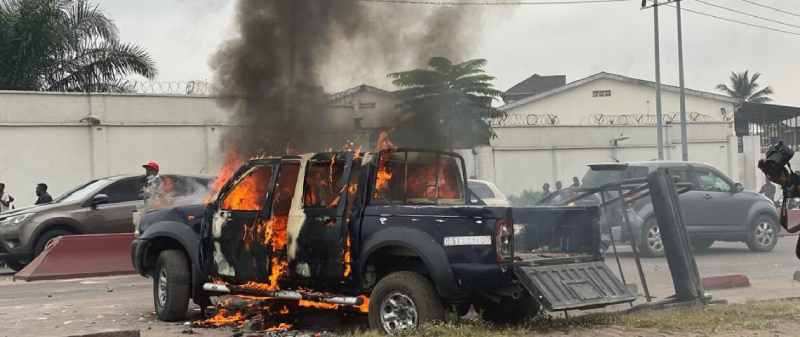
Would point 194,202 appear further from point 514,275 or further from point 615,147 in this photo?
point 615,147

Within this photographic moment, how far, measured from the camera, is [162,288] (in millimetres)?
10211

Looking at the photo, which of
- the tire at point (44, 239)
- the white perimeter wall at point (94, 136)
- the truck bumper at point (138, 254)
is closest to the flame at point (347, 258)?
the truck bumper at point (138, 254)

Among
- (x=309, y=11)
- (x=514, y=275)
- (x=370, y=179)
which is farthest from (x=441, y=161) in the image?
(x=309, y=11)

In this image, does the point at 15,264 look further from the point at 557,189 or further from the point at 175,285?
the point at 557,189

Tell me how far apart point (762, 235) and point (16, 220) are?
13.2 metres

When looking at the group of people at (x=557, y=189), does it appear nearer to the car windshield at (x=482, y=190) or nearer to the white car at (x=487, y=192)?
the white car at (x=487, y=192)

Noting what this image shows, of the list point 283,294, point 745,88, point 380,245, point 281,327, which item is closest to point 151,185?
point 281,327

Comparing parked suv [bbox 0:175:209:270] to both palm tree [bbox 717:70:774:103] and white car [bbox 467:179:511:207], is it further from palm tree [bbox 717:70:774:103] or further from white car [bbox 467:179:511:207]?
palm tree [bbox 717:70:774:103]

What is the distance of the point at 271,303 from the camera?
9.51 meters

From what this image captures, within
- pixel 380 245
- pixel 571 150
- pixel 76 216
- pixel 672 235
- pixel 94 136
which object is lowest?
pixel 672 235

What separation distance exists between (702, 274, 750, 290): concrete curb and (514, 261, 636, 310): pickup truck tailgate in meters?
4.18

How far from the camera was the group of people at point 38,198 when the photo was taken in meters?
18.8

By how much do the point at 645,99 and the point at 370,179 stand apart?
40557 mm

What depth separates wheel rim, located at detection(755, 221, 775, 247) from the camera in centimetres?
1808
